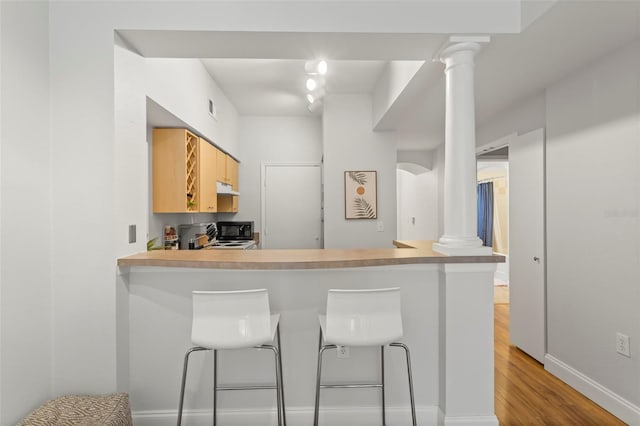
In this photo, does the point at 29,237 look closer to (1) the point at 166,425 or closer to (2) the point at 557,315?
(1) the point at 166,425

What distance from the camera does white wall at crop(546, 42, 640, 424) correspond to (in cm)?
221

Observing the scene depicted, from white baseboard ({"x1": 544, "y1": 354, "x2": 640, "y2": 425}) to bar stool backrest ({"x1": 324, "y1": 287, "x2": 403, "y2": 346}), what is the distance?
1683 mm

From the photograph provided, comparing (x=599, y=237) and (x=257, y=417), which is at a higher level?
(x=599, y=237)

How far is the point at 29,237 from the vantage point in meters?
1.81

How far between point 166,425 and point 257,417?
0.54m

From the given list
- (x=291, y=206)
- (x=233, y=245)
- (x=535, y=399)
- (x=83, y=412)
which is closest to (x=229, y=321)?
(x=83, y=412)

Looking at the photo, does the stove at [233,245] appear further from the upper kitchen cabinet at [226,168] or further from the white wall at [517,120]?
the white wall at [517,120]

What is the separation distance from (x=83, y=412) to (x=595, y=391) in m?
3.17

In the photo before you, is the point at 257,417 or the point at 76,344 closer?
the point at 76,344

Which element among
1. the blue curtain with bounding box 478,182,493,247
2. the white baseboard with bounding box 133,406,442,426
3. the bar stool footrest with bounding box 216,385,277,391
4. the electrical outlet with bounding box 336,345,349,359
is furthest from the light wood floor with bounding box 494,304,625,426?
the blue curtain with bounding box 478,182,493,247

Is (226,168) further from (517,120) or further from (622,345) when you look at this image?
(622,345)

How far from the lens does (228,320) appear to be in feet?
5.67

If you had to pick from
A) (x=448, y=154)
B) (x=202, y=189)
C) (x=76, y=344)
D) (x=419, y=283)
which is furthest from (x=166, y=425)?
(x=448, y=154)

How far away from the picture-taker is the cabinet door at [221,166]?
4.14 meters
